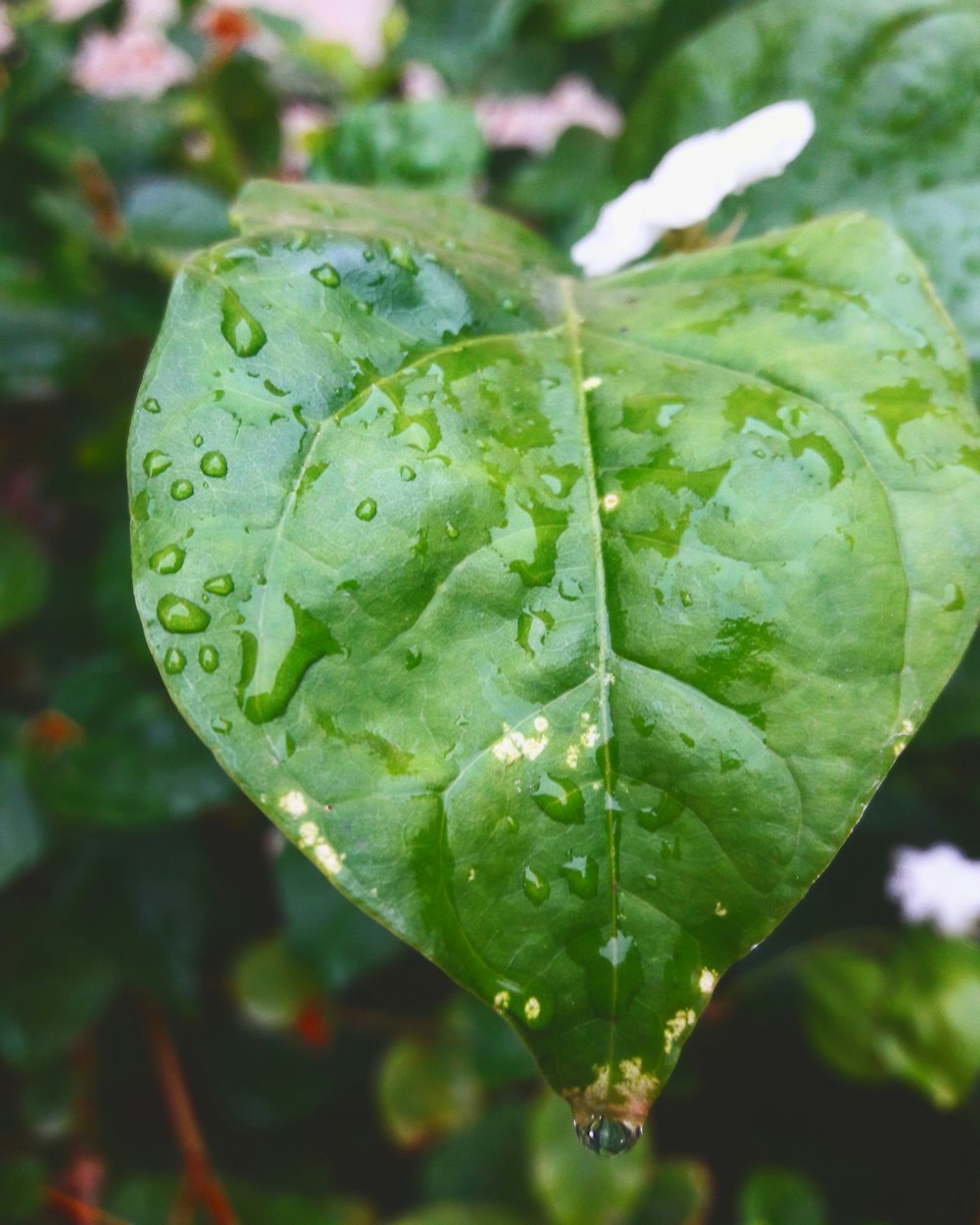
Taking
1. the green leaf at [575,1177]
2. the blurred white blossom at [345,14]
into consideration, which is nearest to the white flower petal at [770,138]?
the green leaf at [575,1177]

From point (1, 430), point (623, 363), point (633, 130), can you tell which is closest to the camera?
point (623, 363)

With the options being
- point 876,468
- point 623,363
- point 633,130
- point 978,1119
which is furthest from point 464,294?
point 978,1119

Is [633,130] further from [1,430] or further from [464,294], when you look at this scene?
[1,430]

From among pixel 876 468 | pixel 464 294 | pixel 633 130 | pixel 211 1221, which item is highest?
pixel 633 130

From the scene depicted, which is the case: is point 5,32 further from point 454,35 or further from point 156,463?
point 156,463

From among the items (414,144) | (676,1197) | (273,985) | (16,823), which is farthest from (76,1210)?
(414,144)

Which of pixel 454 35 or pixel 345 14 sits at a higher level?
pixel 345 14
